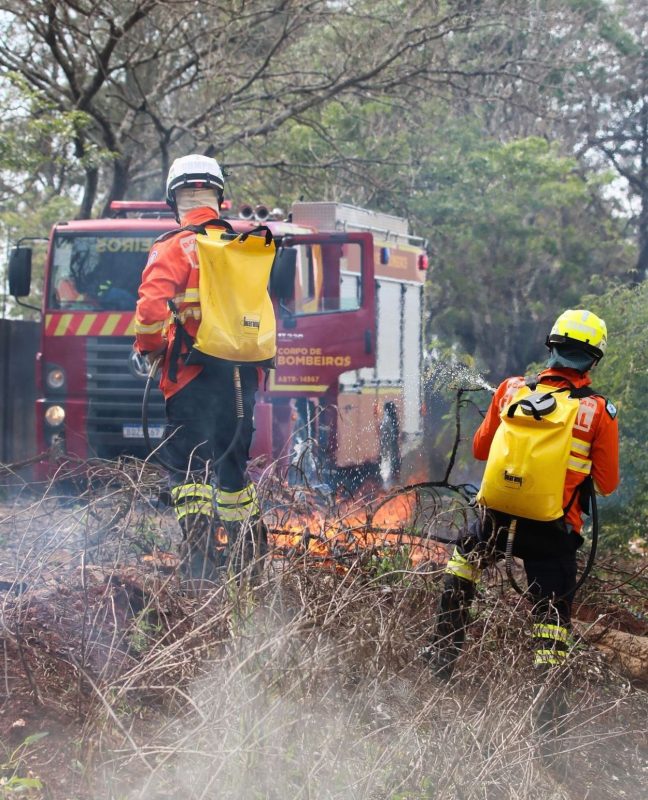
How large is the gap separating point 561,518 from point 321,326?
464cm

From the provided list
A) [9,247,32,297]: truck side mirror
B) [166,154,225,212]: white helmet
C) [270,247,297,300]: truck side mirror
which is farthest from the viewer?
[9,247,32,297]: truck side mirror

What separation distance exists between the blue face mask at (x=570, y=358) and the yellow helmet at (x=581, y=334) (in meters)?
0.02

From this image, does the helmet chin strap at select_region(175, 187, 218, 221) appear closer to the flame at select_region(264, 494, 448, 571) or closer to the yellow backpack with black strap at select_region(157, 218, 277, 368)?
the yellow backpack with black strap at select_region(157, 218, 277, 368)

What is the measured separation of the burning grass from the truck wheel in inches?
166

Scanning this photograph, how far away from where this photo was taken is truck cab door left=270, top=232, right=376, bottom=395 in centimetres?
882

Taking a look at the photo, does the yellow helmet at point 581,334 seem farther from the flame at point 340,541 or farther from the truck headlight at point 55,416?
the truck headlight at point 55,416

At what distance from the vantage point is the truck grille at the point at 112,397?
887cm

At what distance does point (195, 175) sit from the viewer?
529cm

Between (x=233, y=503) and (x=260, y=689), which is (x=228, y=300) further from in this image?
(x=260, y=689)

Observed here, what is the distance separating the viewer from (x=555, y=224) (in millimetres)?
21359

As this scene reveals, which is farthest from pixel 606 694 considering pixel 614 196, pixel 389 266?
pixel 614 196

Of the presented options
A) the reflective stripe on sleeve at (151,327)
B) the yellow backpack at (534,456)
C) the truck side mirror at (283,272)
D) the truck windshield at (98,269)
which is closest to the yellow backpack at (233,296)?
the reflective stripe on sleeve at (151,327)

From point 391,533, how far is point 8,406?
868 centimetres

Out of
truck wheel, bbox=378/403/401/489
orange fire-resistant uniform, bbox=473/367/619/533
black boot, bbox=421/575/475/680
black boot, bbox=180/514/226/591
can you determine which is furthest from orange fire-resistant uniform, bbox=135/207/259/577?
truck wheel, bbox=378/403/401/489
